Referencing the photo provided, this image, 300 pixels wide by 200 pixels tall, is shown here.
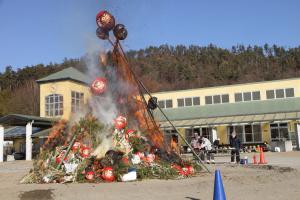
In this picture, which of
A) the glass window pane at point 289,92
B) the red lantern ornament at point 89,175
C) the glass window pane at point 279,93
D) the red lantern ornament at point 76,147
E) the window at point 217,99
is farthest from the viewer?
the window at point 217,99


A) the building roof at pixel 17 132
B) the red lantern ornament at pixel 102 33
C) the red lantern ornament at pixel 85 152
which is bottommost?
the red lantern ornament at pixel 85 152

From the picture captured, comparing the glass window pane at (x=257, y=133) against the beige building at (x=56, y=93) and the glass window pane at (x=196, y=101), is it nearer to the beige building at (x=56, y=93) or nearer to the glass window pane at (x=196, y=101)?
the glass window pane at (x=196, y=101)

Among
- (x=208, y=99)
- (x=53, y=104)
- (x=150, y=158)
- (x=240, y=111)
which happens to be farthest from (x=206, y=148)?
(x=53, y=104)

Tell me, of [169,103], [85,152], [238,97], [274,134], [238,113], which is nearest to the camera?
[85,152]

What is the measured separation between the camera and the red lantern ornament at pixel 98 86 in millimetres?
14852

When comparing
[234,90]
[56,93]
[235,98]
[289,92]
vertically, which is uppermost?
[56,93]

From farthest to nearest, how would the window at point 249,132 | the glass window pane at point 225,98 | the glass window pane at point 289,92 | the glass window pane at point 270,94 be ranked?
the glass window pane at point 225,98 → the glass window pane at point 270,94 → the glass window pane at point 289,92 → the window at point 249,132

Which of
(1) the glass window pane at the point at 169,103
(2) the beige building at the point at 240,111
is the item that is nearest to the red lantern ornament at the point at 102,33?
(2) the beige building at the point at 240,111

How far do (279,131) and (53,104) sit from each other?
27.9 m

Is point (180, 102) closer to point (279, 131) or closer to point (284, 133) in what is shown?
A: point (279, 131)

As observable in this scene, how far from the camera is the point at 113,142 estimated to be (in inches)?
555

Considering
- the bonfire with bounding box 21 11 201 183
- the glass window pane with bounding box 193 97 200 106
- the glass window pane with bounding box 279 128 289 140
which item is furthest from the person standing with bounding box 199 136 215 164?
the glass window pane with bounding box 193 97 200 106

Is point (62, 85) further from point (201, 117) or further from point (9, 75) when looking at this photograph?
point (9, 75)

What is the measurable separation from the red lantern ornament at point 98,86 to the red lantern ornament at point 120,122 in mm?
1334
